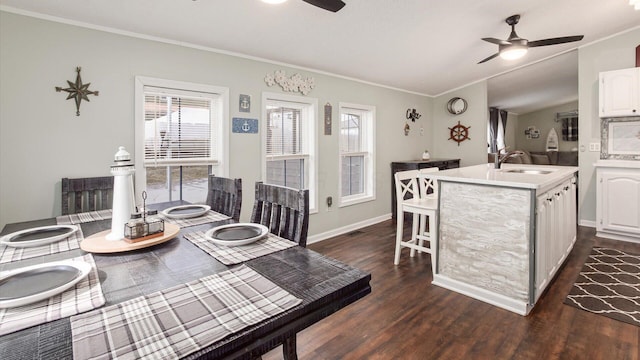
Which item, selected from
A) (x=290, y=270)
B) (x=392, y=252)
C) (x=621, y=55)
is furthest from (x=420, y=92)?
(x=290, y=270)

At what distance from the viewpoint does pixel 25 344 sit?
663 millimetres

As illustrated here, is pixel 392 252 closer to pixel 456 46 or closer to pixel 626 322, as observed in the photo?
pixel 626 322

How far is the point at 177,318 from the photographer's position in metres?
0.76

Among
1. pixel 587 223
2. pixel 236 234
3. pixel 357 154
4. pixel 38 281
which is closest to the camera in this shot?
pixel 38 281

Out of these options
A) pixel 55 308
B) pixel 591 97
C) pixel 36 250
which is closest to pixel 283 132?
pixel 36 250

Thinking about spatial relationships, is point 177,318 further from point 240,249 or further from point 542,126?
point 542,126

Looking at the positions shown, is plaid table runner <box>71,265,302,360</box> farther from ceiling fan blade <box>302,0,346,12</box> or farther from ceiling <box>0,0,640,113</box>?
ceiling <box>0,0,640,113</box>

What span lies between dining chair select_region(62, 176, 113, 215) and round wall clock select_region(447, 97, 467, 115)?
5445 mm

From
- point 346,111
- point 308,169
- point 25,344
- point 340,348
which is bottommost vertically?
point 340,348

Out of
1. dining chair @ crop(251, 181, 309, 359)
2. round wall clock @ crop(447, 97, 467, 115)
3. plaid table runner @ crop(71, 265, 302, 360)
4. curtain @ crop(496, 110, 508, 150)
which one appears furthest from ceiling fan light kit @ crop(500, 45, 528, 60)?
curtain @ crop(496, 110, 508, 150)

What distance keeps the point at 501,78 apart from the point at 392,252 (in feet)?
13.3

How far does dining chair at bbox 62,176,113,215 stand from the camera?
6.99ft

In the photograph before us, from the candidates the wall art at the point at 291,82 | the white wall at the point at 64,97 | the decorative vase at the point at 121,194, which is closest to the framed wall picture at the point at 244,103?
the white wall at the point at 64,97

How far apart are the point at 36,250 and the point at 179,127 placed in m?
1.81
